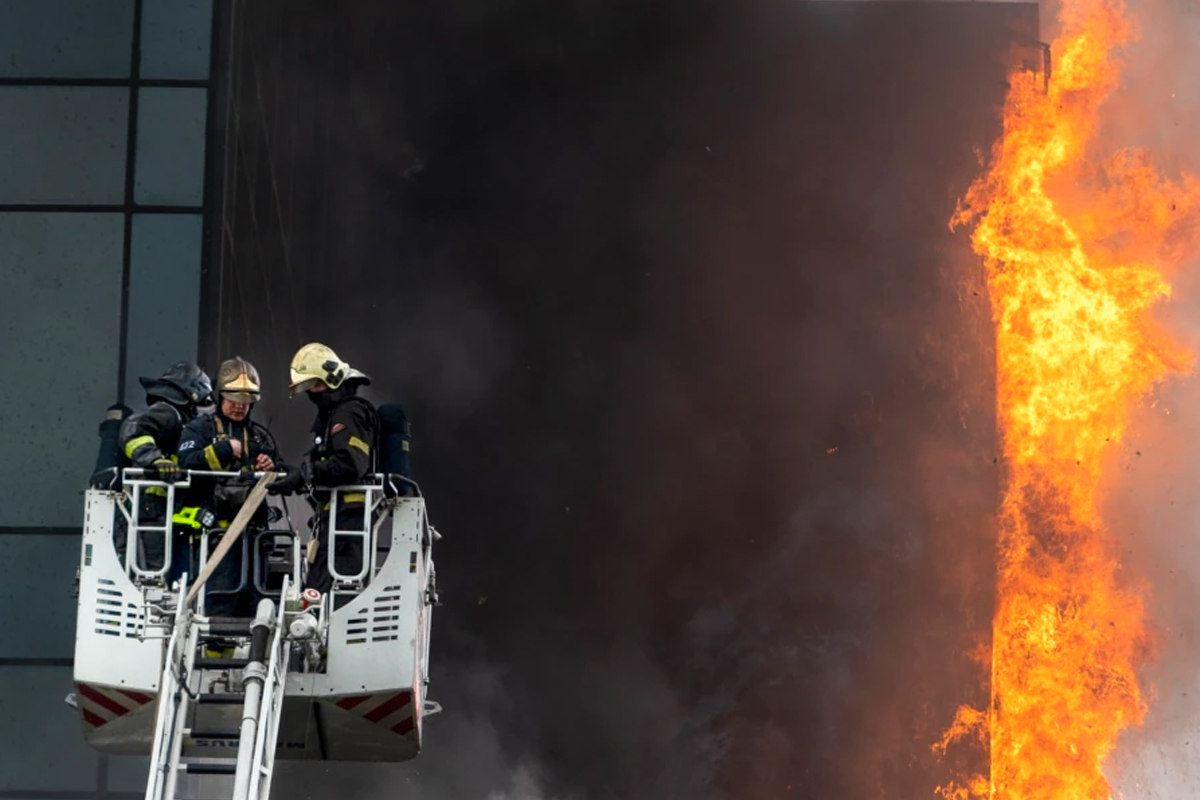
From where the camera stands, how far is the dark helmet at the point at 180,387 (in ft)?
29.8

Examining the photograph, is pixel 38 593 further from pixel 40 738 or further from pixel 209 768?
pixel 209 768

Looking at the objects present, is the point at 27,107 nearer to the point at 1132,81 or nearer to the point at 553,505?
the point at 553,505

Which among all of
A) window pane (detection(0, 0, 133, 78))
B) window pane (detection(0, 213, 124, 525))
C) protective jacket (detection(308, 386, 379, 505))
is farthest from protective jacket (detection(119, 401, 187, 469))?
window pane (detection(0, 0, 133, 78))

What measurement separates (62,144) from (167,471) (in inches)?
216

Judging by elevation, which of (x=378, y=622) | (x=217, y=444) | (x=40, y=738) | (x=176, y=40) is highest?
(x=176, y=40)

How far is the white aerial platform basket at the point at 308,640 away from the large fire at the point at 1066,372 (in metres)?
8.95

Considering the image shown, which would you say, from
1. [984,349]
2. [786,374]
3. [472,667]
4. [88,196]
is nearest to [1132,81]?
[984,349]

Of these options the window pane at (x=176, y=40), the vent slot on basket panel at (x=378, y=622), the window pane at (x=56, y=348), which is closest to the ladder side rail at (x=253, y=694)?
the vent slot on basket panel at (x=378, y=622)

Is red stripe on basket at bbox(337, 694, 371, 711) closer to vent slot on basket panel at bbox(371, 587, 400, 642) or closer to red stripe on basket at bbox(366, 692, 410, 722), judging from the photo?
red stripe on basket at bbox(366, 692, 410, 722)

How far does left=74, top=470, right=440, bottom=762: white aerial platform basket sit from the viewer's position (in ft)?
27.7

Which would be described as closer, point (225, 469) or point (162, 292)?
point (225, 469)

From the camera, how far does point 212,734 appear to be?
7484 mm

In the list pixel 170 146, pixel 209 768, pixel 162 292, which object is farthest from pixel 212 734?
pixel 170 146

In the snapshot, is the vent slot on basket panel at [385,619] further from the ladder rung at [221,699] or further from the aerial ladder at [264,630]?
the ladder rung at [221,699]
